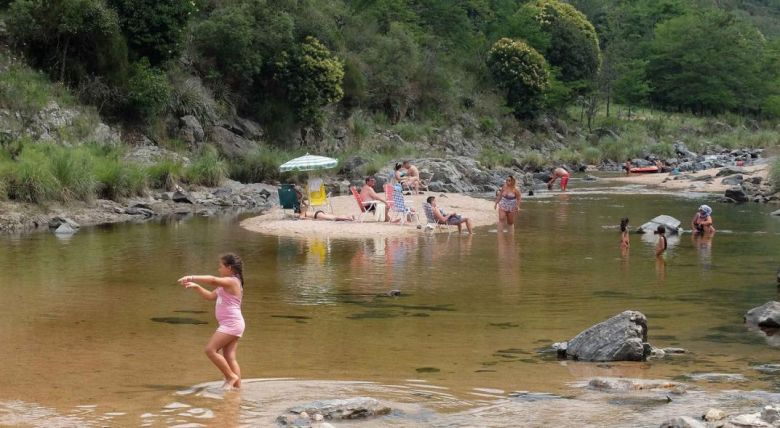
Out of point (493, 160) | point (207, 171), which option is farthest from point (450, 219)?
point (493, 160)

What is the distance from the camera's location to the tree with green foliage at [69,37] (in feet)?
119

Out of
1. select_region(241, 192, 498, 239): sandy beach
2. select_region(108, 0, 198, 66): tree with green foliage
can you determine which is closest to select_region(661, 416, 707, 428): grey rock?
select_region(241, 192, 498, 239): sandy beach

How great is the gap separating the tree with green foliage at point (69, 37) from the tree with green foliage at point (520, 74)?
34979 mm

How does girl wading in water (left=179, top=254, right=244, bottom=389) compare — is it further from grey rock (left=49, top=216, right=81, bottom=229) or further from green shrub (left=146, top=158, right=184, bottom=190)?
green shrub (left=146, top=158, right=184, bottom=190)

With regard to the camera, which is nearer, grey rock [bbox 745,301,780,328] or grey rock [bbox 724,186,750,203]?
grey rock [bbox 745,301,780,328]

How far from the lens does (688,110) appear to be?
285 feet

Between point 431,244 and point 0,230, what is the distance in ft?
32.9

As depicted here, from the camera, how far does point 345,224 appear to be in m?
25.4

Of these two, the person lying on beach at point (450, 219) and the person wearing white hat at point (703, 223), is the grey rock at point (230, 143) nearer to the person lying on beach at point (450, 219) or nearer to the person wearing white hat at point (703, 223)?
the person lying on beach at point (450, 219)

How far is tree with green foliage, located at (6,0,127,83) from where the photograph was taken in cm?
3612

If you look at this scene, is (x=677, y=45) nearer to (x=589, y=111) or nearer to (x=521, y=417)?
(x=589, y=111)

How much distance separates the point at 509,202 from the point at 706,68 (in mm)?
66660

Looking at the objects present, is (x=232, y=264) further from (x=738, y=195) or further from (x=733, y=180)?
(x=733, y=180)

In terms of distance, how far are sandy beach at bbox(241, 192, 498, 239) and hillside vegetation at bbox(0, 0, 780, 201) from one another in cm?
526
